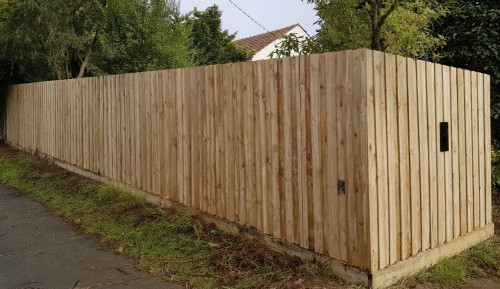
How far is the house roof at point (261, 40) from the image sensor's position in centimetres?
2902

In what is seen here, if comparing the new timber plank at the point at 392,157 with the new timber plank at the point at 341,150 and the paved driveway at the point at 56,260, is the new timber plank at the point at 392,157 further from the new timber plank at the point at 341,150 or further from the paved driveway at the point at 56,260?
the paved driveway at the point at 56,260

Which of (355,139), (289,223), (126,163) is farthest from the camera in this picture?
(126,163)

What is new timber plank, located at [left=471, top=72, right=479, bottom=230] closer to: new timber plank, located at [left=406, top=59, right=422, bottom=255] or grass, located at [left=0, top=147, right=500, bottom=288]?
grass, located at [left=0, top=147, right=500, bottom=288]

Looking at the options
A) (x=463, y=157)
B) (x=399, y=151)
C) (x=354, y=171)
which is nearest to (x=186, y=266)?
(x=354, y=171)

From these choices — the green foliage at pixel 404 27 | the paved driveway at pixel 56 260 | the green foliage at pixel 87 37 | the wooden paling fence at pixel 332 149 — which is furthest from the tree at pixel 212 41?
the paved driveway at pixel 56 260

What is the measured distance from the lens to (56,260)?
4.81 meters

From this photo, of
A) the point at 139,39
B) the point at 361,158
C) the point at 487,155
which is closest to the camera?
the point at 361,158

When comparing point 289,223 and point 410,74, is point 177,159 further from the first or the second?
point 410,74

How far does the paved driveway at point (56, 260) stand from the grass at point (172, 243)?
173 millimetres

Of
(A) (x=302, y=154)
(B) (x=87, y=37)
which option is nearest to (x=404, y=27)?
(A) (x=302, y=154)

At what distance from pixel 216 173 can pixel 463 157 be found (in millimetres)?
2681

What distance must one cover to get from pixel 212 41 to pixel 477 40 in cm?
1766

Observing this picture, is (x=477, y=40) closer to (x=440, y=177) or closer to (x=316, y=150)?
(x=440, y=177)

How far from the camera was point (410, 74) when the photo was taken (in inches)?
163
